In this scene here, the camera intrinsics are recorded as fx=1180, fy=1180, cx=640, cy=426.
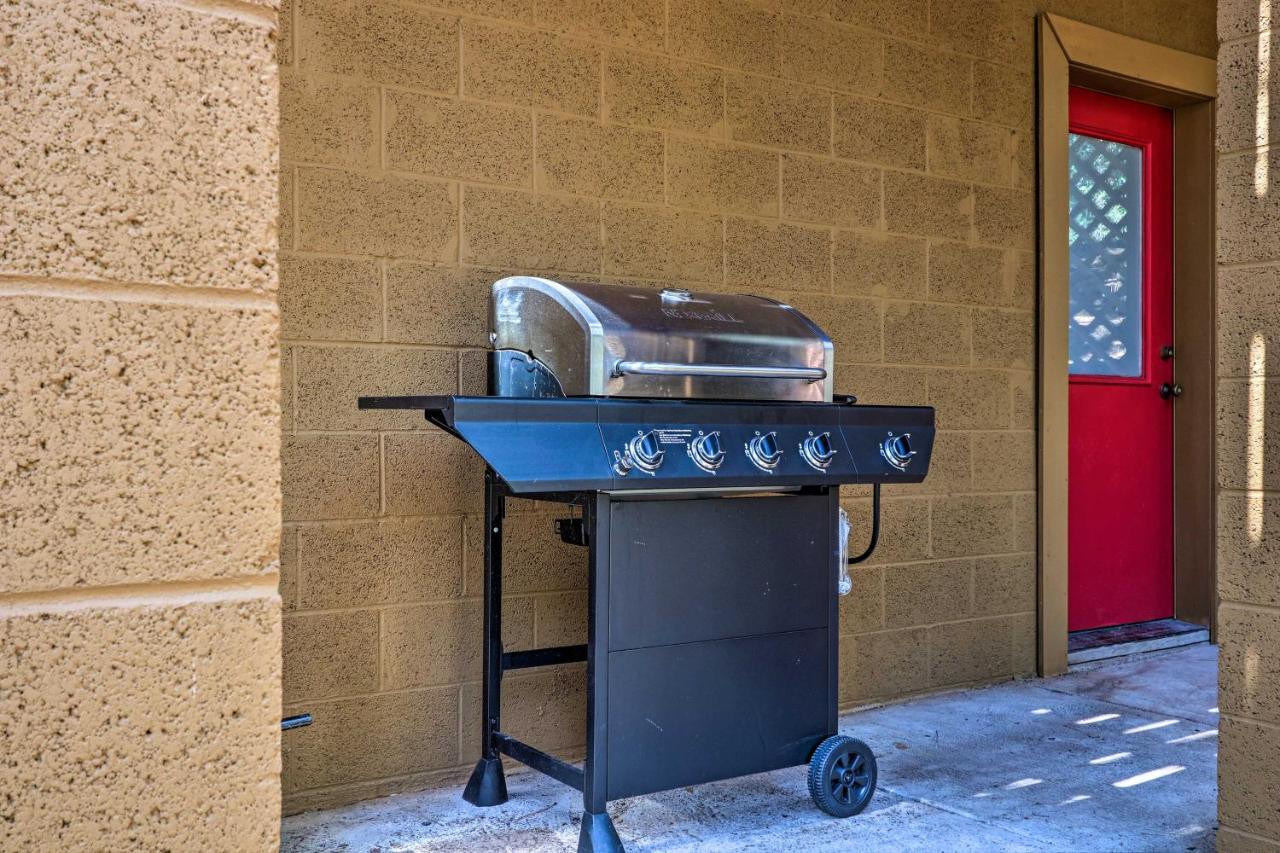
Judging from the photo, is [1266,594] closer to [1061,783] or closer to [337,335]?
[1061,783]


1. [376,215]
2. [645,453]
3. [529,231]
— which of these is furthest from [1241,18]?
[376,215]

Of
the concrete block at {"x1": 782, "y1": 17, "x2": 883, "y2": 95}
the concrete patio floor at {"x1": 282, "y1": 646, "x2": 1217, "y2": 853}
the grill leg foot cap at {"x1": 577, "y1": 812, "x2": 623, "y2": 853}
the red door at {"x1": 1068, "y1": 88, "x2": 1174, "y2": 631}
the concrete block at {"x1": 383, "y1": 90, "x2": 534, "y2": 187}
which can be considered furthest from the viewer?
the red door at {"x1": 1068, "y1": 88, "x2": 1174, "y2": 631}

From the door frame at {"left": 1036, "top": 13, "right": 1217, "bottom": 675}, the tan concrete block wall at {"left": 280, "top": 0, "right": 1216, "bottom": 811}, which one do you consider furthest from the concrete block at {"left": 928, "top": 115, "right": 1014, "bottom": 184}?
the door frame at {"left": 1036, "top": 13, "right": 1217, "bottom": 675}

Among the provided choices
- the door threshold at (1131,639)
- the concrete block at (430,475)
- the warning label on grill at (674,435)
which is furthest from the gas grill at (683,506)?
the door threshold at (1131,639)

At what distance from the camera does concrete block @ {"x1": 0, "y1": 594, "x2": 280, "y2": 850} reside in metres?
0.97

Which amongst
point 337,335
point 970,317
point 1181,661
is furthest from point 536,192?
point 1181,661

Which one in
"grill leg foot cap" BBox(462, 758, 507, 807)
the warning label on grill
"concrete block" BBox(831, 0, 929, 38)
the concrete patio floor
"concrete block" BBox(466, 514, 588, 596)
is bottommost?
the concrete patio floor

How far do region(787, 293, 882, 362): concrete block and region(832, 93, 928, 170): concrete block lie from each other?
1.44 ft

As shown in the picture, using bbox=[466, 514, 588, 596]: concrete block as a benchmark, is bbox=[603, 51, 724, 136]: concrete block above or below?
above

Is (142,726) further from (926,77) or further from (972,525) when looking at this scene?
(926,77)

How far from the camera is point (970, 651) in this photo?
149 inches

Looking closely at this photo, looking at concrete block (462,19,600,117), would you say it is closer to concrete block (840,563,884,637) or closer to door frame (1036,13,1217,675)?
concrete block (840,563,884,637)

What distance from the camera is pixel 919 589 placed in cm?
367

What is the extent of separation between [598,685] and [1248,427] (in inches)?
51.2
